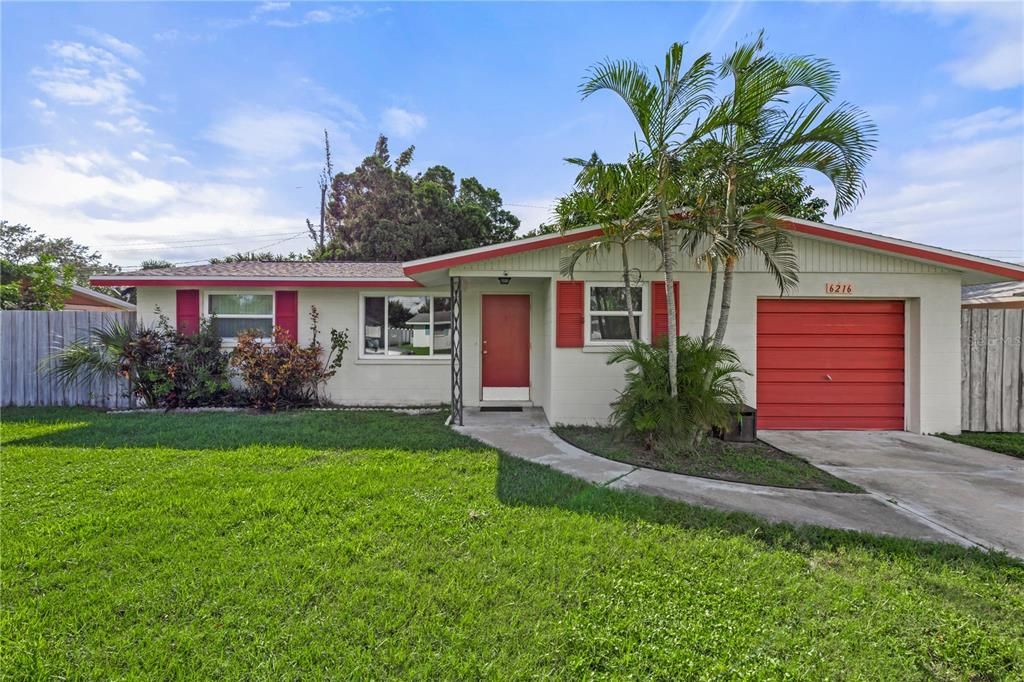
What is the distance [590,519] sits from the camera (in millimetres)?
3475

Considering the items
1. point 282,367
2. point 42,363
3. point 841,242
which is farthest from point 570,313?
point 42,363

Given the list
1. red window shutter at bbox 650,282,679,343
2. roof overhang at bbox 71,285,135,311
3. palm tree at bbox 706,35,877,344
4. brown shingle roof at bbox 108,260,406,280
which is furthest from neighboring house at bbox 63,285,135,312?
palm tree at bbox 706,35,877,344

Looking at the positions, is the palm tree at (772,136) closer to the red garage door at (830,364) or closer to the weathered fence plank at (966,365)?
the red garage door at (830,364)

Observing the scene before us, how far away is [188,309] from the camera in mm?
8531

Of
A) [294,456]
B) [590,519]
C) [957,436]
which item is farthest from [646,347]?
[957,436]

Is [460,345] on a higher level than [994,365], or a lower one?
higher

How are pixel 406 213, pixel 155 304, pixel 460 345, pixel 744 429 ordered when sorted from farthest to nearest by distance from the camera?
pixel 406 213 → pixel 155 304 → pixel 460 345 → pixel 744 429

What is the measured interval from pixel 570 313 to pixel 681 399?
7.15ft

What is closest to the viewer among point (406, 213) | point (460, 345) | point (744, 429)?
point (744, 429)

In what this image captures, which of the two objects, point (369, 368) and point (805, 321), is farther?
point (369, 368)

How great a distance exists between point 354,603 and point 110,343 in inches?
339

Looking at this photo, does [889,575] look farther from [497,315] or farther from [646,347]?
[497,315]

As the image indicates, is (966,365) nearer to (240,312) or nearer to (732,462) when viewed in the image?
(732,462)

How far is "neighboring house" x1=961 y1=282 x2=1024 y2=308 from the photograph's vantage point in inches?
348
